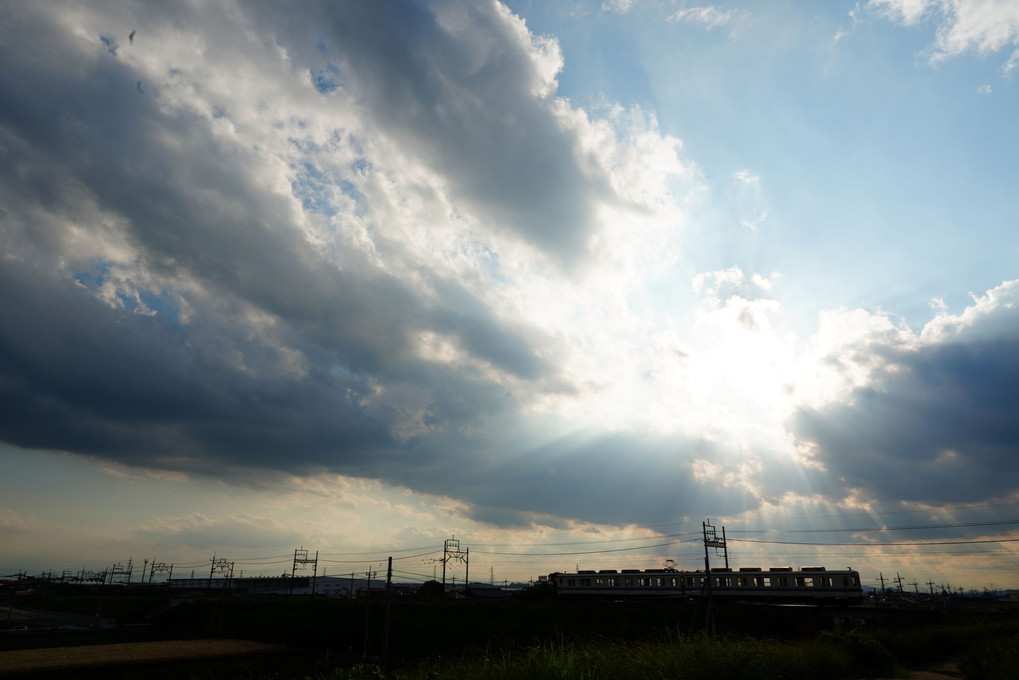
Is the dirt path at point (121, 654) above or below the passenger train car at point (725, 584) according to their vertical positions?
below

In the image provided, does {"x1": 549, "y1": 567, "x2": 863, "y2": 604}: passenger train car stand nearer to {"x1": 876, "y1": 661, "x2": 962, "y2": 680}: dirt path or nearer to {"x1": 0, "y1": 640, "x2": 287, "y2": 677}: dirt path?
{"x1": 876, "y1": 661, "x2": 962, "y2": 680}: dirt path

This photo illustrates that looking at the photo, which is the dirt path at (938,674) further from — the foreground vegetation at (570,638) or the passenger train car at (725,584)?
the passenger train car at (725,584)

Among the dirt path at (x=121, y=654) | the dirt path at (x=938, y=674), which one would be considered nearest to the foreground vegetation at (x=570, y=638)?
the dirt path at (x=938, y=674)

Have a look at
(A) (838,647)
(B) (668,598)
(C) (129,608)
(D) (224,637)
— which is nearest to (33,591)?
(C) (129,608)

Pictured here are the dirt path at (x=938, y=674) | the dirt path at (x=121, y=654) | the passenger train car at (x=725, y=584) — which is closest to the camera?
the dirt path at (x=938, y=674)

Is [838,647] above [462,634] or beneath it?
above

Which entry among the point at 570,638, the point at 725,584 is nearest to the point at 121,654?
the point at 570,638

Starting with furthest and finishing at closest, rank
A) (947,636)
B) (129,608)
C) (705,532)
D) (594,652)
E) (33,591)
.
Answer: (33,591)
(129,608)
(705,532)
(947,636)
(594,652)

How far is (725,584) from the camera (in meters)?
50.9

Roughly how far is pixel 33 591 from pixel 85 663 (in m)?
112

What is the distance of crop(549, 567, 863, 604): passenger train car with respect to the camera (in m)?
45.7

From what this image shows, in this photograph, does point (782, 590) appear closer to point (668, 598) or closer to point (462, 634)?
point (668, 598)

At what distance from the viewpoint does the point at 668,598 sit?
52969 mm

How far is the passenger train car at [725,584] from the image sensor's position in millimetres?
45688
